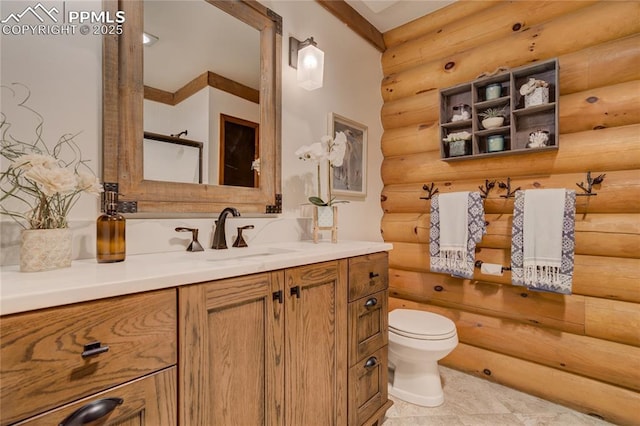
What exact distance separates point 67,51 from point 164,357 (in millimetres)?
1148

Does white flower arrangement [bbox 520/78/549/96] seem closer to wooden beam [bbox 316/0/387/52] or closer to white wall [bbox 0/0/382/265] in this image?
white wall [bbox 0/0/382/265]

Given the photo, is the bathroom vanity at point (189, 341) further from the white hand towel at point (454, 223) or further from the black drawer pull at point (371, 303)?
the white hand towel at point (454, 223)

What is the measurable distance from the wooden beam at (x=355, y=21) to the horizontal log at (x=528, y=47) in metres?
0.36

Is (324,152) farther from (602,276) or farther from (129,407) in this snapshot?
(602,276)

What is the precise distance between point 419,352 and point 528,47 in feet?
7.03

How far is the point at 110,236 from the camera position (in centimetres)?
105

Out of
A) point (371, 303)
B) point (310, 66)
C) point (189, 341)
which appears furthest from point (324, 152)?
point (189, 341)

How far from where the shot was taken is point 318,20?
2100 millimetres

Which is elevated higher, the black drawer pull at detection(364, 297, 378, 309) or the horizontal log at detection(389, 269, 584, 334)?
the black drawer pull at detection(364, 297, 378, 309)

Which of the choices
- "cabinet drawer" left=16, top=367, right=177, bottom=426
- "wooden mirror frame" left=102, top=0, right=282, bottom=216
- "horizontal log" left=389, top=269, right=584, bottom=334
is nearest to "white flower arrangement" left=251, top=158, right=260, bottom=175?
"wooden mirror frame" left=102, top=0, right=282, bottom=216

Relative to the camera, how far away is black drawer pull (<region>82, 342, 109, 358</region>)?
69 cm

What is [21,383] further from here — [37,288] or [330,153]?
[330,153]

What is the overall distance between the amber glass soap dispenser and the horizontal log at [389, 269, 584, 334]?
212 cm

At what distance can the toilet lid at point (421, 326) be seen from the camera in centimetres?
175
